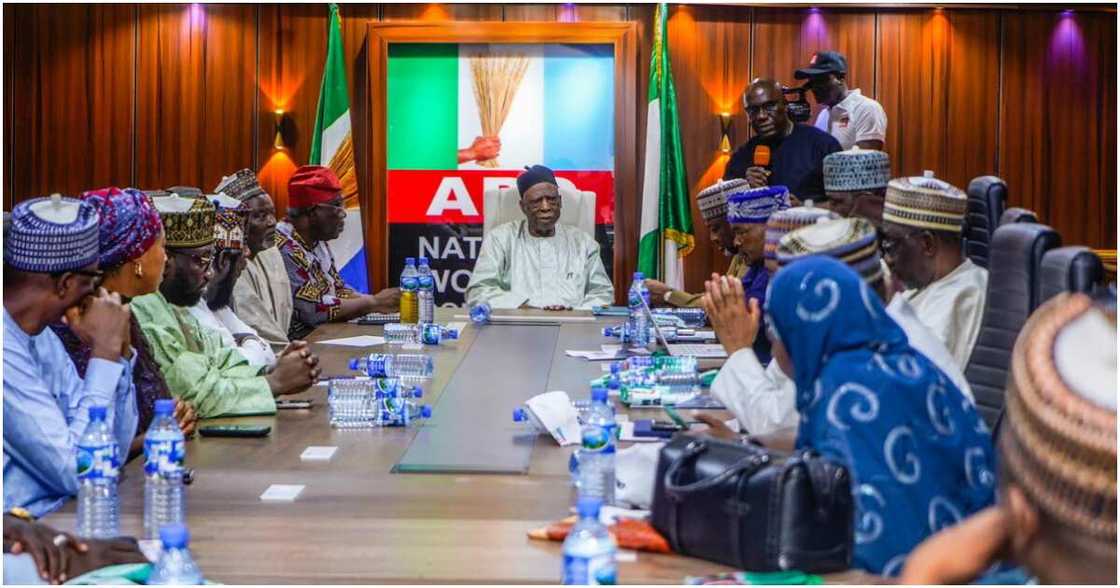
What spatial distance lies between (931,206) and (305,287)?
9.89 ft

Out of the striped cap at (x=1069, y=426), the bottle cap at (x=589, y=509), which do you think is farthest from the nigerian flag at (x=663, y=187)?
the striped cap at (x=1069, y=426)

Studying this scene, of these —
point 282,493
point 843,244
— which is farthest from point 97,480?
point 843,244

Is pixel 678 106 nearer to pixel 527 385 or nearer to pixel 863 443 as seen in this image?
pixel 527 385

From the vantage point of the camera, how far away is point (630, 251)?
8461 mm

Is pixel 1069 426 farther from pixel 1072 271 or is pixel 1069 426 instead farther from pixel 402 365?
pixel 402 365

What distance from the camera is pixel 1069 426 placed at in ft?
3.12

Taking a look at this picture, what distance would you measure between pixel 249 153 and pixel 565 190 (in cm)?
239

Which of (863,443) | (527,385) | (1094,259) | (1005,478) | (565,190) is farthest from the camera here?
(565,190)

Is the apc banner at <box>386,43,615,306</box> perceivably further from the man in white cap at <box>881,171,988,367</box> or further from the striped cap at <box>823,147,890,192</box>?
the man in white cap at <box>881,171,988,367</box>

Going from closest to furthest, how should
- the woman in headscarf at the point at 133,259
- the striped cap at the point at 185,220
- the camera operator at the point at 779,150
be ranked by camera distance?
the woman in headscarf at the point at 133,259
the striped cap at the point at 185,220
the camera operator at the point at 779,150

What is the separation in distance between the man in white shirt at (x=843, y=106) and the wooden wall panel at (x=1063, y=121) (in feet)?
7.20

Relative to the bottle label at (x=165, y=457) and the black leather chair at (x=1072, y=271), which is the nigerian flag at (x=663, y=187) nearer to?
the black leather chair at (x=1072, y=271)

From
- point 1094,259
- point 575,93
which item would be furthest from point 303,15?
point 1094,259

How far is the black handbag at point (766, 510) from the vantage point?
1942mm
